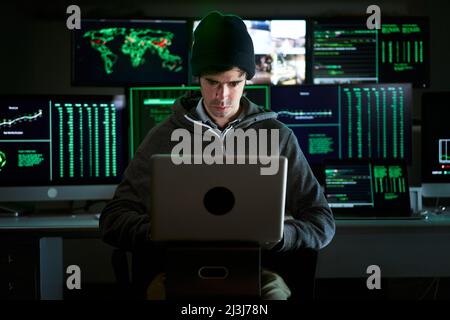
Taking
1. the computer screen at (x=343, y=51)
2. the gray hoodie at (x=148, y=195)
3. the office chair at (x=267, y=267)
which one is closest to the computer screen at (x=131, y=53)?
the computer screen at (x=343, y=51)

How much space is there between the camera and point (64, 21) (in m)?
3.11

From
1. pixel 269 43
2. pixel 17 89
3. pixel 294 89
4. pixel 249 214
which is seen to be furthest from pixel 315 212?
pixel 17 89

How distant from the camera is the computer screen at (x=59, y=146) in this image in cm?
264

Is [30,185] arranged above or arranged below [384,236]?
above

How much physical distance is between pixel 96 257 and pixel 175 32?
1.19m

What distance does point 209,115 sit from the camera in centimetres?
213

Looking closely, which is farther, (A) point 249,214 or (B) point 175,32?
(B) point 175,32

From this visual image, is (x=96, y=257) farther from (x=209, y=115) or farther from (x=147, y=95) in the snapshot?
(x=209, y=115)

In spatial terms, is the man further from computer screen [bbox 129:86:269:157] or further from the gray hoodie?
computer screen [bbox 129:86:269:157]

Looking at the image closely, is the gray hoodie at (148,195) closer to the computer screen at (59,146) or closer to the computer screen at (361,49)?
the computer screen at (59,146)

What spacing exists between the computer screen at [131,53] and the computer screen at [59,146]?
0.30 metres

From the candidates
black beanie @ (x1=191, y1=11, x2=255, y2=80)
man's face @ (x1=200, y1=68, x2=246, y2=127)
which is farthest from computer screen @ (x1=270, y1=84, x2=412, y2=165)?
black beanie @ (x1=191, y1=11, x2=255, y2=80)

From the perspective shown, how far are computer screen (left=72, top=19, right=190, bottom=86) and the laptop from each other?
5.33 ft

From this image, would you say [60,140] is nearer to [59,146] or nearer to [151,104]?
[59,146]
